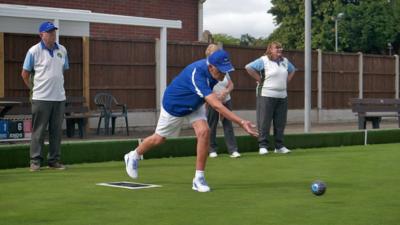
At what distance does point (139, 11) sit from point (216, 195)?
1830 centimetres

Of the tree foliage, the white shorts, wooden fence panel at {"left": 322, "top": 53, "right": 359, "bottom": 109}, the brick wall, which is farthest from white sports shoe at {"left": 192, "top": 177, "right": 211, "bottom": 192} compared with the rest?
the tree foliage

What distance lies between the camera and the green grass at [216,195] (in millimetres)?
5984

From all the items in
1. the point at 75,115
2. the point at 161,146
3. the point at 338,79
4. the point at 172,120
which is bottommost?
the point at 161,146

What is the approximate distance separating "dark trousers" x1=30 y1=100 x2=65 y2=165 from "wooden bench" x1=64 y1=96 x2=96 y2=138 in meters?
6.86

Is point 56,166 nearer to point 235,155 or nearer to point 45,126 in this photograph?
point 45,126

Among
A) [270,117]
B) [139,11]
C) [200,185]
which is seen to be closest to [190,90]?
[200,185]

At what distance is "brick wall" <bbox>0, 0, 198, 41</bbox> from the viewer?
22906mm

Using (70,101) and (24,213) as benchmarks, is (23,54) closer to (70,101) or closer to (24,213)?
(70,101)

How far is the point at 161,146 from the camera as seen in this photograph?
37.9 ft

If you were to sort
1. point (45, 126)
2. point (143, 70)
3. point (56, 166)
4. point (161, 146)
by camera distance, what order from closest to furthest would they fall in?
point (45, 126) → point (56, 166) → point (161, 146) → point (143, 70)

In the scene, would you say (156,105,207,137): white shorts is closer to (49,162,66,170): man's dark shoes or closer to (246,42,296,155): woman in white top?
(49,162,66,170): man's dark shoes

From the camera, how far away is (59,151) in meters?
9.76

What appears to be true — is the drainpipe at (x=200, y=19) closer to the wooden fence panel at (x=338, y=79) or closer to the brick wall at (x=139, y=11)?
the brick wall at (x=139, y=11)

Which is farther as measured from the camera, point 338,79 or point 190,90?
point 338,79
